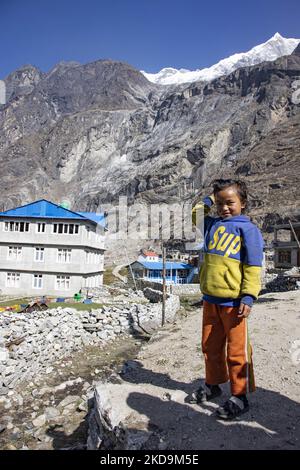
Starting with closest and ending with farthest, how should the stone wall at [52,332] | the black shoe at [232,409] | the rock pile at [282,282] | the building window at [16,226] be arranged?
the black shoe at [232,409] → the stone wall at [52,332] → the rock pile at [282,282] → the building window at [16,226]

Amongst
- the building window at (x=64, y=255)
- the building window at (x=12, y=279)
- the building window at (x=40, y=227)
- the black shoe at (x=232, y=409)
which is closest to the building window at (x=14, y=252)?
the building window at (x=12, y=279)

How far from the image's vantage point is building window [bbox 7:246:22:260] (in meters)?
30.9

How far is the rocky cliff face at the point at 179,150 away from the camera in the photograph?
310 ft

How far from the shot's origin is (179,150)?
118 m

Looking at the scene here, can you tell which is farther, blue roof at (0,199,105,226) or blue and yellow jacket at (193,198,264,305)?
blue roof at (0,199,105,226)

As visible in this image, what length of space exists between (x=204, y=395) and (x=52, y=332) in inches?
378

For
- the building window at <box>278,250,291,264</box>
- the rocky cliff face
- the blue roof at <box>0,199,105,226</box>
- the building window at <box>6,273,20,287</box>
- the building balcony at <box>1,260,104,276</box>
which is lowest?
the building window at <box>6,273,20,287</box>

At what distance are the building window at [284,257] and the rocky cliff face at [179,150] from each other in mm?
32014

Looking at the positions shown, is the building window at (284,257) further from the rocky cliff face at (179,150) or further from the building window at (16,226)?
the rocky cliff face at (179,150)

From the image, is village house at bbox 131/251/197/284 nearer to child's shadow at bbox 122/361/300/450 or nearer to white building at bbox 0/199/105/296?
white building at bbox 0/199/105/296

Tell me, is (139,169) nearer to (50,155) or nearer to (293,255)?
(50,155)

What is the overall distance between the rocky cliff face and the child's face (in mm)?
73926

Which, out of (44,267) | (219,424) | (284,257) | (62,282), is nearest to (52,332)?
(219,424)

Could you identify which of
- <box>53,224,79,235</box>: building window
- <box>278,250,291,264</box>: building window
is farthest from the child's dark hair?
<box>278,250,291,264</box>: building window
